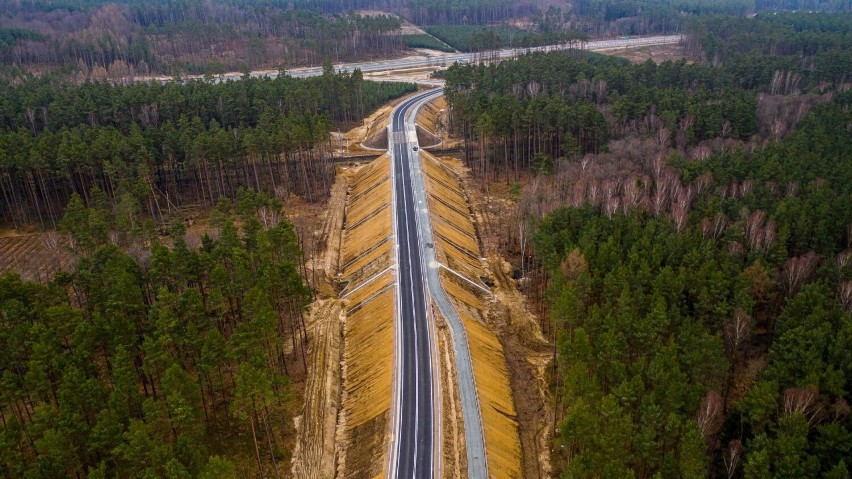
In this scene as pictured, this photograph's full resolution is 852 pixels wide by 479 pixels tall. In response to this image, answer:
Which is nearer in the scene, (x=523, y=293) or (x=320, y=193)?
(x=523, y=293)

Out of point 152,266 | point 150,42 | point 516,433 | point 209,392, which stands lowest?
point 516,433

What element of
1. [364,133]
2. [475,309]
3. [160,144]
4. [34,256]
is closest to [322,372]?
[475,309]

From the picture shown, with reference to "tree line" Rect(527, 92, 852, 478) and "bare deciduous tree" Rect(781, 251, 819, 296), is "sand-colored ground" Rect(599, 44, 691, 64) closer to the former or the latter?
"tree line" Rect(527, 92, 852, 478)

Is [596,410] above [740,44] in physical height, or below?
below

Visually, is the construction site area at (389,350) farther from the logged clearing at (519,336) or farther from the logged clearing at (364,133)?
the logged clearing at (364,133)

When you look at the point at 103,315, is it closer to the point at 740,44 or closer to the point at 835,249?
the point at 835,249

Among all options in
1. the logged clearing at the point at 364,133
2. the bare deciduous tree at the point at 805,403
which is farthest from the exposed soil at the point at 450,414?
the logged clearing at the point at 364,133

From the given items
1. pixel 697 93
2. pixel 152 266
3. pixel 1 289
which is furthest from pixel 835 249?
pixel 1 289

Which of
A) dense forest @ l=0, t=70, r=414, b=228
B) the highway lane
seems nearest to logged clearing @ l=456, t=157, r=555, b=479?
the highway lane
